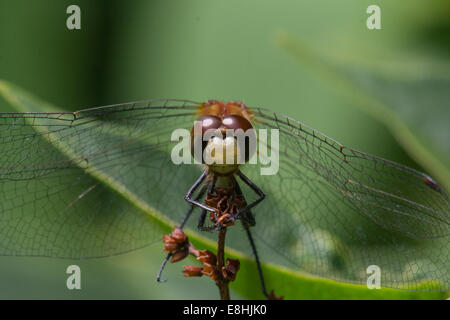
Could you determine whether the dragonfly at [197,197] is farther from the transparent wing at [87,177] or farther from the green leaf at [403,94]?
the green leaf at [403,94]

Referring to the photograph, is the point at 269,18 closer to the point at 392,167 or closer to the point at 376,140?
the point at 376,140

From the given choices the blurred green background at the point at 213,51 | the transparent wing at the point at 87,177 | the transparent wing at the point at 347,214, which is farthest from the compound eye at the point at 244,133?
the blurred green background at the point at 213,51

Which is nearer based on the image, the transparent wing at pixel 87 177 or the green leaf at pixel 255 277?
the green leaf at pixel 255 277

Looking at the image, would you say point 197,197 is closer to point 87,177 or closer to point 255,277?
point 255,277

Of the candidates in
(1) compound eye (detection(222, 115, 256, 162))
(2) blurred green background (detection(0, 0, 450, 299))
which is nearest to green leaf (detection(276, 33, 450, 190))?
(2) blurred green background (detection(0, 0, 450, 299))

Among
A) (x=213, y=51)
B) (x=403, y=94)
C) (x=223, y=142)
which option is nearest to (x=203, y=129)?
(x=223, y=142)
